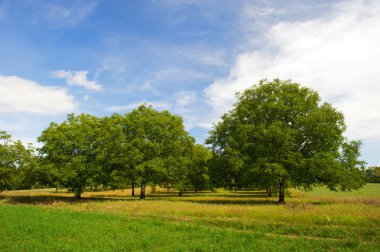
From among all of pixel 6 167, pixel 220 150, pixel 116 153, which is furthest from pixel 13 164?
pixel 220 150

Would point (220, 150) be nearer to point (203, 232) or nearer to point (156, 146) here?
point (156, 146)

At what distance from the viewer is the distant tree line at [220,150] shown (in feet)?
125

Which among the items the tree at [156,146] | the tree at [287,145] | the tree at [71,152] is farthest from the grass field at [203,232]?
the tree at [71,152]

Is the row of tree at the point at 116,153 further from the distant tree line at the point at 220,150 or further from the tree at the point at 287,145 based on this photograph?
the tree at the point at 287,145

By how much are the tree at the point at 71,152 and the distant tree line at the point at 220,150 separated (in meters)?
0.16

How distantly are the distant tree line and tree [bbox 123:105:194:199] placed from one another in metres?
0.16

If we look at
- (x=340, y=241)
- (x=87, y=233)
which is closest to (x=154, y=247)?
(x=87, y=233)

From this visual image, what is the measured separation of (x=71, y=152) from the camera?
54.5 m

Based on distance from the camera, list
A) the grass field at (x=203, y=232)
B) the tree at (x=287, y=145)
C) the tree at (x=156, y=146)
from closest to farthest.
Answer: the grass field at (x=203, y=232), the tree at (x=287, y=145), the tree at (x=156, y=146)

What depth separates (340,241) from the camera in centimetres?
1761

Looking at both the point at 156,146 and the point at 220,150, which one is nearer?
the point at 220,150

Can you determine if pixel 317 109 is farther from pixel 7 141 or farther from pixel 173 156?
pixel 7 141

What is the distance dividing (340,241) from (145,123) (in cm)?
3876

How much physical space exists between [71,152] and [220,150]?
88.2ft
